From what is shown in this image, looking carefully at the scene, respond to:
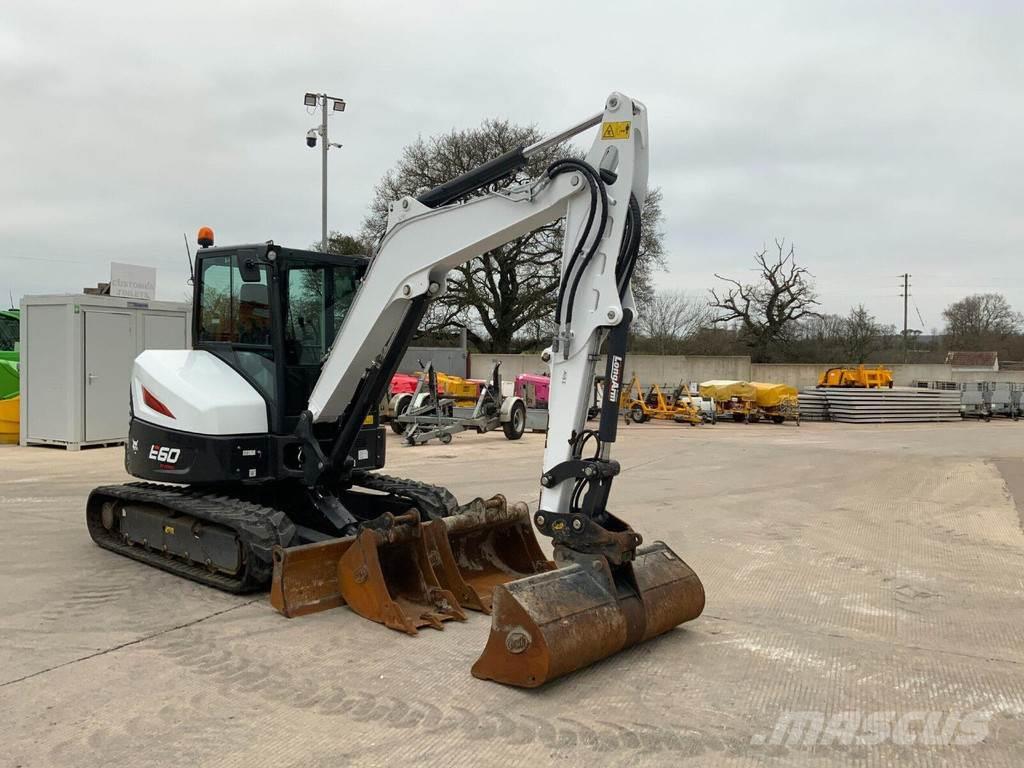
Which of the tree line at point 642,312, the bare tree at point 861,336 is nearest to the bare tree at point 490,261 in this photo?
the tree line at point 642,312

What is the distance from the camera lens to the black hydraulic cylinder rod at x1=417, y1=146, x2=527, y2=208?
17.2 feet

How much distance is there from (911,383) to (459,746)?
3921 cm

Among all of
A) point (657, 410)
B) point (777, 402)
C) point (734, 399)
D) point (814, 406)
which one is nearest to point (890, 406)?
point (814, 406)

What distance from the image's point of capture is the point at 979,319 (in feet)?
179

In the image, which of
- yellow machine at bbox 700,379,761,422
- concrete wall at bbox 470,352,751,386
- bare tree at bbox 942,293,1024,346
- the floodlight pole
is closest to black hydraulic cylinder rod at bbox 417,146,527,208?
the floodlight pole

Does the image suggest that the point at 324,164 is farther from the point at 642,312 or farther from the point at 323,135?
the point at 642,312

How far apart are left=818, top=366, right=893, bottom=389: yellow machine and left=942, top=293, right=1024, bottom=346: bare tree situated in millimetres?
24745

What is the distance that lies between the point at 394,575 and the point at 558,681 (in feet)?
5.51

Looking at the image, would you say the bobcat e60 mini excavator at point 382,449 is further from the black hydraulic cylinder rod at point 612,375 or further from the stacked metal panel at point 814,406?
the stacked metal panel at point 814,406

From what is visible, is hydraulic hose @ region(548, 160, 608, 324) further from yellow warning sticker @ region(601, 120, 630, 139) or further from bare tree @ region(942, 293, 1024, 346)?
bare tree @ region(942, 293, 1024, 346)

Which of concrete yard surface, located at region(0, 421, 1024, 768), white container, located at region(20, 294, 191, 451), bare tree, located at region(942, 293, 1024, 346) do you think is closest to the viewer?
concrete yard surface, located at region(0, 421, 1024, 768)

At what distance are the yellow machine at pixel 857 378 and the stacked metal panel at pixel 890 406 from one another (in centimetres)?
80

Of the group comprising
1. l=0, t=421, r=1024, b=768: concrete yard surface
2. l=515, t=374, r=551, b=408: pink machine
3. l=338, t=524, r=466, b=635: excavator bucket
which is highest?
l=515, t=374, r=551, b=408: pink machine

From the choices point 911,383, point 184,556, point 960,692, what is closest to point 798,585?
point 960,692
